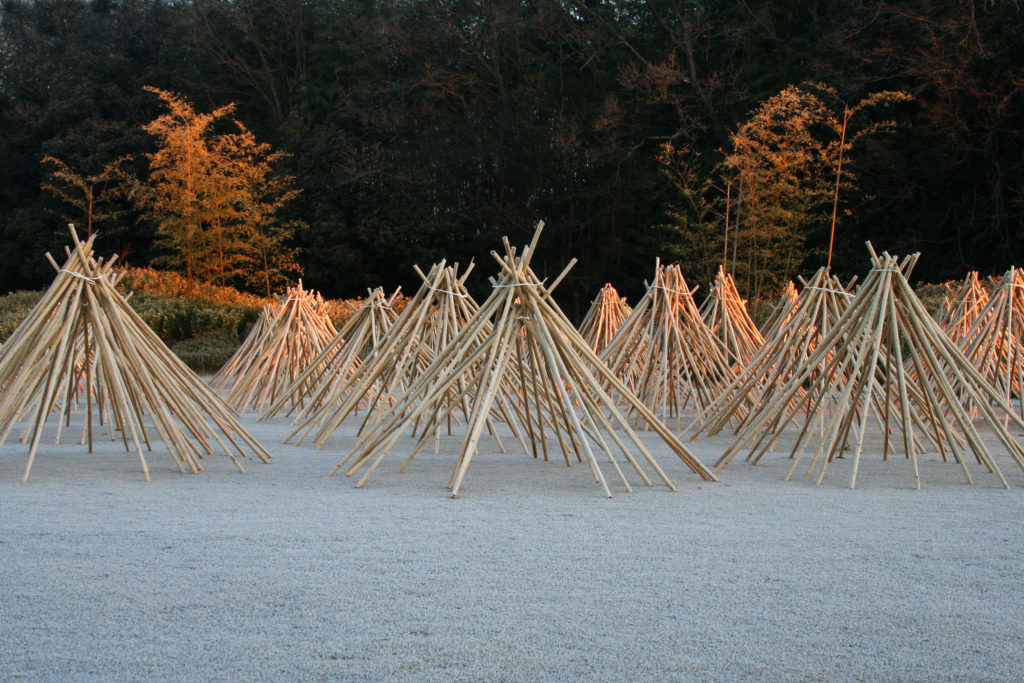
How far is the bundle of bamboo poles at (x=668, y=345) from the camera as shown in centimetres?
656

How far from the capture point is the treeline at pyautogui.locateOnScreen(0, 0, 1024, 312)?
548 inches

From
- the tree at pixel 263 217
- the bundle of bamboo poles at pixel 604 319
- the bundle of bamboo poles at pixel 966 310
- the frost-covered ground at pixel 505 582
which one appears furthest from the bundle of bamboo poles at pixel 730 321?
the tree at pixel 263 217

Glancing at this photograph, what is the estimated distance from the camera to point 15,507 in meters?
3.33

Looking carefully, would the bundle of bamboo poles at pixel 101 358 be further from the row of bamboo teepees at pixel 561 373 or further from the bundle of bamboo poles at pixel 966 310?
the bundle of bamboo poles at pixel 966 310

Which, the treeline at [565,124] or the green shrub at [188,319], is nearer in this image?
the green shrub at [188,319]

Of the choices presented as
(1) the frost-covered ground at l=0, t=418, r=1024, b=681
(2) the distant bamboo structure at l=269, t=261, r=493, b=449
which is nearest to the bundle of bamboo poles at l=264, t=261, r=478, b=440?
(2) the distant bamboo structure at l=269, t=261, r=493, b=449

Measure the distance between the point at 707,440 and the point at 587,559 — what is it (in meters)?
3.14

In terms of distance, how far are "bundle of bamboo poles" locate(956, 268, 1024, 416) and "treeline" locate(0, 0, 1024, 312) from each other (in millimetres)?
7828

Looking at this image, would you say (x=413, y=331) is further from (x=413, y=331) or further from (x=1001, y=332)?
(x=1001, y=332)

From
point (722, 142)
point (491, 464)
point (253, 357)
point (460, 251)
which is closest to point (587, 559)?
point (491, 464)

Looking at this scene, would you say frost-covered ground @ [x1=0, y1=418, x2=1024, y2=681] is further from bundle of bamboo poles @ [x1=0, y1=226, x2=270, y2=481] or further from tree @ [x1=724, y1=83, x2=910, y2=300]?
tree @ [x1=724, y1=83, x2=910, y2=300]

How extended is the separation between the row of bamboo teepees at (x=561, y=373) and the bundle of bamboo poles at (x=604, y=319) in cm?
132

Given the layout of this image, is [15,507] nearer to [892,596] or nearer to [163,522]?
[163,522]

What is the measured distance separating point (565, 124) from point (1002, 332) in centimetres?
1274
